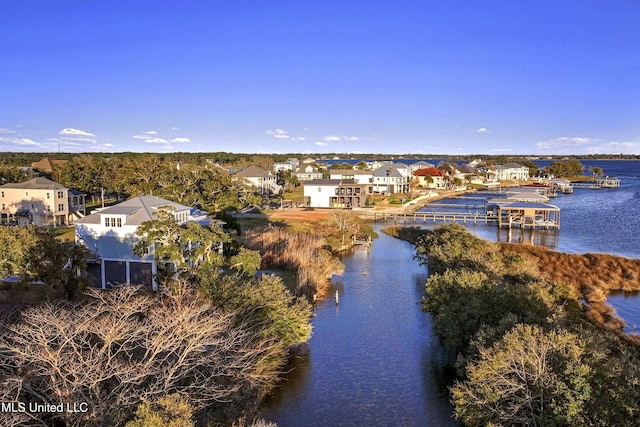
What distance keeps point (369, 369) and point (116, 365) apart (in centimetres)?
1367

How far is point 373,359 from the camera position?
86.1 feet

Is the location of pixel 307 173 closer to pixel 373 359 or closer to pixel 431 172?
pixel 431 172

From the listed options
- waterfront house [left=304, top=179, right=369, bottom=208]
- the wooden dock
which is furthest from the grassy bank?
waterfront house [left=304, top=179, right=369, bottom=208]

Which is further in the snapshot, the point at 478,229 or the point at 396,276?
the point at 478,229

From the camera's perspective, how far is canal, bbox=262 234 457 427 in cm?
2112

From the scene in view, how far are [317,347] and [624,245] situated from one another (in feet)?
138

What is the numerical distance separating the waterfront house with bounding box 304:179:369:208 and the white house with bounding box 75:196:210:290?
52.1 m

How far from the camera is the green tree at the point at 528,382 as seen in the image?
1553cm

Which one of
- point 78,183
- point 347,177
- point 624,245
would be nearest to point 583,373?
point 624,245

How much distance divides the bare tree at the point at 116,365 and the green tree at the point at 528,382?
316 inches

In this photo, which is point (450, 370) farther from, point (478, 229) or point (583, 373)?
point (478, 229)

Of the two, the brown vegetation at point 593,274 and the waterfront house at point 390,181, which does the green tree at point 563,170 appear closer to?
the waterfront house at point 390,181

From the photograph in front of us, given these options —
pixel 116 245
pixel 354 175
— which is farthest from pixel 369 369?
pixel 354 175

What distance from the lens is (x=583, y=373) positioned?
51.2 ft
